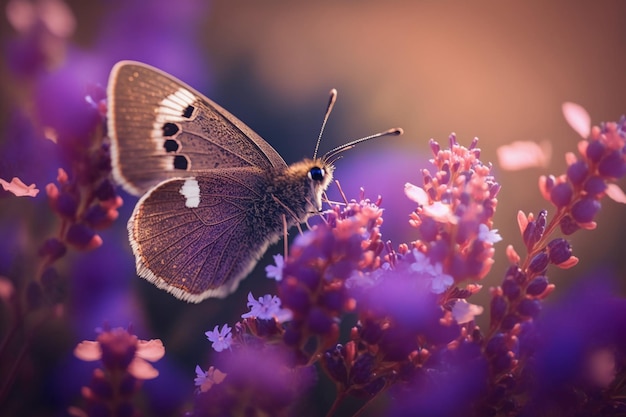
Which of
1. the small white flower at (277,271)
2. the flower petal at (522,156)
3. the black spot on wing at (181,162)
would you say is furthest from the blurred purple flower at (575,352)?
the black spot on wing at (181,162)

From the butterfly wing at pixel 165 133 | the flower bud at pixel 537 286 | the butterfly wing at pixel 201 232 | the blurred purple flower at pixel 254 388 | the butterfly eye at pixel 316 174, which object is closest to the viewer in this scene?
the blurred purple flower at pixel 254 388

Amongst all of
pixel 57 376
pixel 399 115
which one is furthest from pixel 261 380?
pixel 399 115

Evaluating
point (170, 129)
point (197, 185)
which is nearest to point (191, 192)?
point (197, 185)

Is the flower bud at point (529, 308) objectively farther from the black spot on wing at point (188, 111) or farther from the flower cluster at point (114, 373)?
the black spot on wing at point (188, 111)

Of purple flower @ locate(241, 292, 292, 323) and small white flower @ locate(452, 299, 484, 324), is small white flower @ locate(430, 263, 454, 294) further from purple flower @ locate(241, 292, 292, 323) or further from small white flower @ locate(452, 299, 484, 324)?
purple flower @ locate(241, 292, 292, 323)

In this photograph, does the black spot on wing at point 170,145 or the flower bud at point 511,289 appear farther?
the black spot on wing at point 170,145

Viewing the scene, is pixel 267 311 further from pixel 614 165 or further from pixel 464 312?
pixel 614 165

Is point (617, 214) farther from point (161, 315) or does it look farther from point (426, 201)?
point (161, 315)
